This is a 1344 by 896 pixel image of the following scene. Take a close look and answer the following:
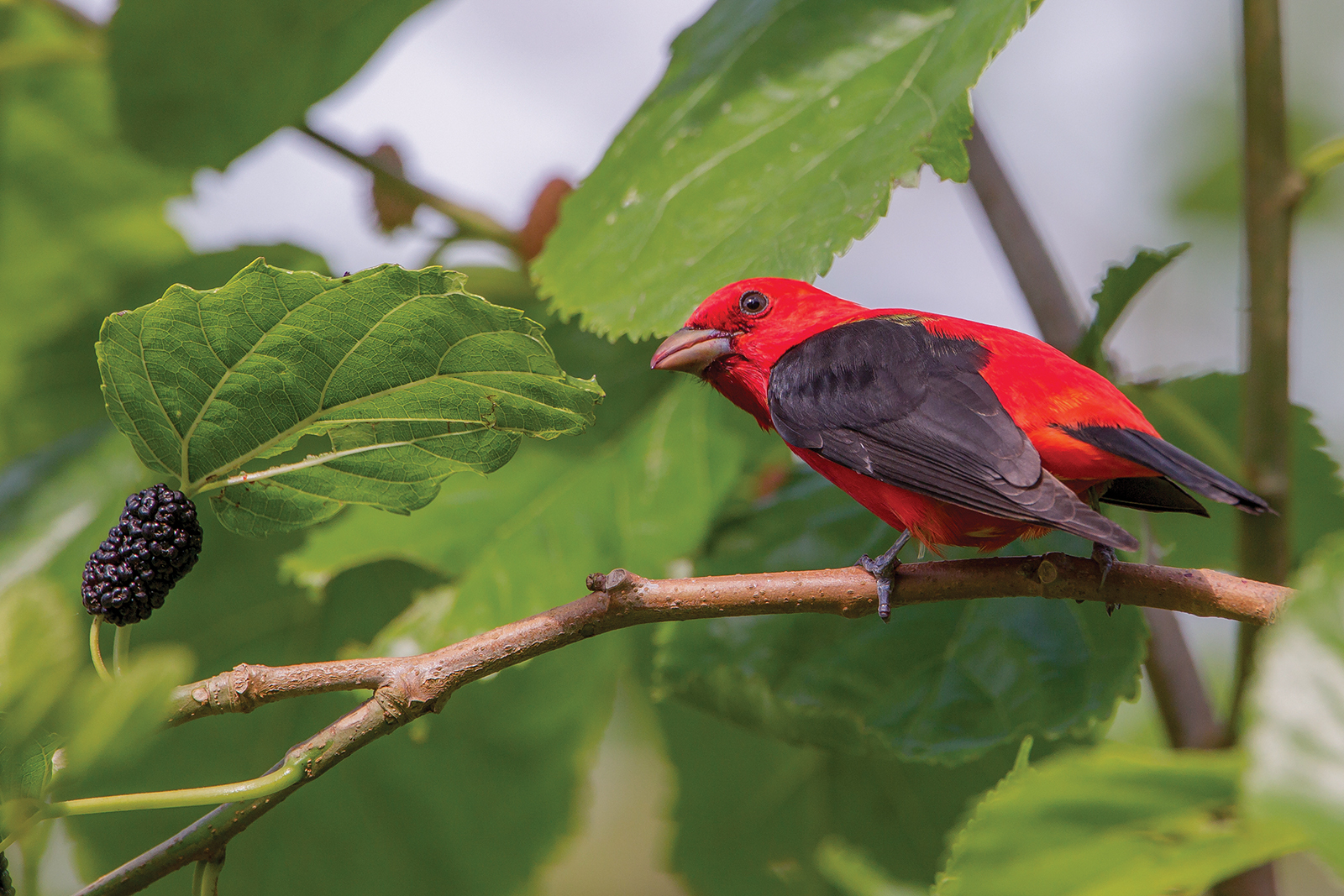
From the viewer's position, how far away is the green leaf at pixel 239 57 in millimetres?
1305

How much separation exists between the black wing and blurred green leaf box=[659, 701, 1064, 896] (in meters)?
0.57

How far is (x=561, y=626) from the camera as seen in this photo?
1.98 ft

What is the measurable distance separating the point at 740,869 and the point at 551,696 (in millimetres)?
346

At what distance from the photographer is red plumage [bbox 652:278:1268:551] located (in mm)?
744

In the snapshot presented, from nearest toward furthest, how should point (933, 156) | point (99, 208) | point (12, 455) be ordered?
1. point (933, 156)
2. point (12, 455)
3. point (99, 208)

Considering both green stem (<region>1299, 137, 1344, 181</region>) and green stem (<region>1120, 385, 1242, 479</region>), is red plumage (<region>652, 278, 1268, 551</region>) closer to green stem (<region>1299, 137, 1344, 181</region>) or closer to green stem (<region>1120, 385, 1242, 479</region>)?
green stem (<region>1120, 385, 1242, 479</region>)

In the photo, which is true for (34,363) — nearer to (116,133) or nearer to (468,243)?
(116,133)

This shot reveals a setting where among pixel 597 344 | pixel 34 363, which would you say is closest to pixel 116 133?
pixel 34 363

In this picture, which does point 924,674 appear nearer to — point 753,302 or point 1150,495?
point 1150,495

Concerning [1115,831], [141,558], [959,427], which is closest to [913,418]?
[959,427]

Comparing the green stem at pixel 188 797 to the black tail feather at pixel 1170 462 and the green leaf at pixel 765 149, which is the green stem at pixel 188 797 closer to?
the green leaf at pixel 765 149

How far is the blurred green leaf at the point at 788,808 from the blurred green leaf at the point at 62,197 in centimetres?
127

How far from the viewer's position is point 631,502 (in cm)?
123

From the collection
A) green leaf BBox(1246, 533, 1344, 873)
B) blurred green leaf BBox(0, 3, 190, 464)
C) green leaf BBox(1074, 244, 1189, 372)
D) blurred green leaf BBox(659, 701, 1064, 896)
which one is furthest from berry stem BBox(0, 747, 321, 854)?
blurred green leaf BBox(0, 3, 190, 464)
